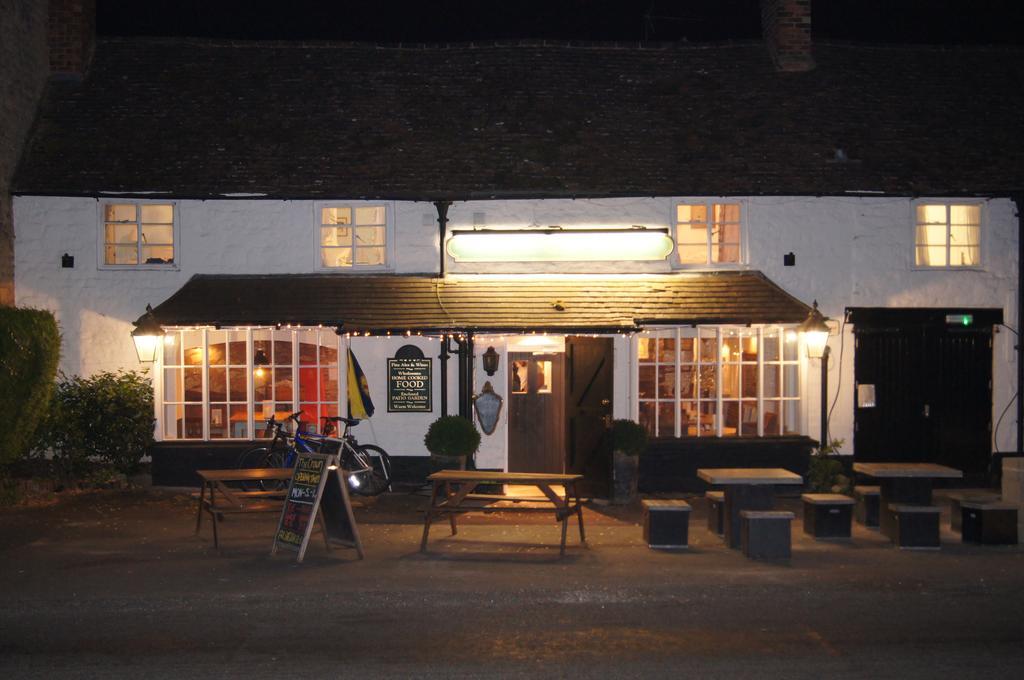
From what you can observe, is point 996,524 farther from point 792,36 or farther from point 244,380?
point 244,380

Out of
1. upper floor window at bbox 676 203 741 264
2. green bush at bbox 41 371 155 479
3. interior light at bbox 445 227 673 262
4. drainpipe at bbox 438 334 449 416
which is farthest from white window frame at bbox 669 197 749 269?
green bush at bbox 41 371 155 479

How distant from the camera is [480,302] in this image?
14.8 meters

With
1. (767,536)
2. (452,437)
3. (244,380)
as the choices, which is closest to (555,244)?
(452,437)

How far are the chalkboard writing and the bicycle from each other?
73 cm

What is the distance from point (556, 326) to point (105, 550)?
6526 mm

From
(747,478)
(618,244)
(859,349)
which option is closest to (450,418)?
(618,244)

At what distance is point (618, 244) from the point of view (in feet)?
49.3

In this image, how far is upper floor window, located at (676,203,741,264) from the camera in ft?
51.6

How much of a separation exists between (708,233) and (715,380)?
2.35 m

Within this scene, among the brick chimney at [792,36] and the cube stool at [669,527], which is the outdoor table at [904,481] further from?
the brick chimney at [792,36]

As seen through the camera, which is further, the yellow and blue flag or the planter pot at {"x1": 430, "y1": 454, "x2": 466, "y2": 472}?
the yellow and blue flag

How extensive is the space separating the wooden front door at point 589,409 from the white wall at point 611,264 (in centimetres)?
132

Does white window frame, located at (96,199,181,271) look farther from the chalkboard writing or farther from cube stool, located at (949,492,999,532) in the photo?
cube stool, located at (949,492,999,532)

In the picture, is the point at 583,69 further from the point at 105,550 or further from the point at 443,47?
the point at 105,550
